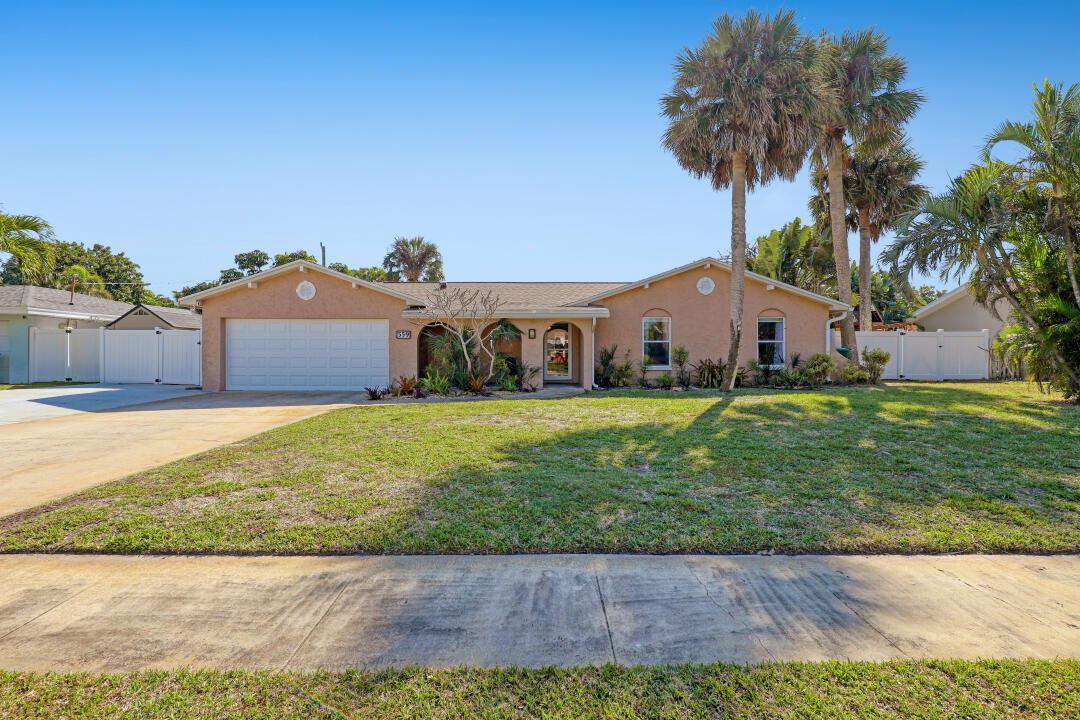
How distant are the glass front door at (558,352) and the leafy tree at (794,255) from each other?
41.0 feet

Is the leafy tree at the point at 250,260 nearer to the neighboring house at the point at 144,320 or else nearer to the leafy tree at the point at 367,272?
the leafy tree at the point at 367,272

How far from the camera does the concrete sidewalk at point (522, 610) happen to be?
2652 millimetres

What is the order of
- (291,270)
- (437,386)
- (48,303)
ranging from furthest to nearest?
(48,303)
(291,270)
(437,386)

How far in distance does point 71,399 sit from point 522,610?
623 inches

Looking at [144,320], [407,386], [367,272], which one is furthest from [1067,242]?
[367,272]

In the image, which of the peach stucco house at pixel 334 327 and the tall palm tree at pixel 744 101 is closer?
the tall palm tree at pixel 744 101

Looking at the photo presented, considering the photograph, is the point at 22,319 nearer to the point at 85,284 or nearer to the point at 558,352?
the point at 558,352

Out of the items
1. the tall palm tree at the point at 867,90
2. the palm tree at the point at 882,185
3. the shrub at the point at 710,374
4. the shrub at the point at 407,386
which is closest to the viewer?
the shrub at the point at 407,386

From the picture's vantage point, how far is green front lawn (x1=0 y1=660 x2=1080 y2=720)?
2191 mm

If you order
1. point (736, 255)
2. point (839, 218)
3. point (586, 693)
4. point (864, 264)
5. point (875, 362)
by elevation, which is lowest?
point (586, 693)

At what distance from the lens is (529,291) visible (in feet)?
61.4

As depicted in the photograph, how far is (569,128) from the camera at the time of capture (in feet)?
49.0

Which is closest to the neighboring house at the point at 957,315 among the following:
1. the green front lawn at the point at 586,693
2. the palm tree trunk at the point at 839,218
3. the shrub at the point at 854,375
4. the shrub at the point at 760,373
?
the palm tree trunk at the point at 839,218

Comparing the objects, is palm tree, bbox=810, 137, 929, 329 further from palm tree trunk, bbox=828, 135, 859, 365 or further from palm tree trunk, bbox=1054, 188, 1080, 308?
palm tree trunk, bbox=1054, 188, 1080, 308
